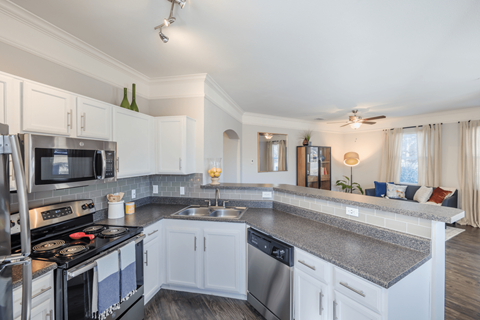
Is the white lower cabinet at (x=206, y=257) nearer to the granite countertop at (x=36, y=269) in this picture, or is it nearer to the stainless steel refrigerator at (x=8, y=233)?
the granite countertop at (x=36, y=269)

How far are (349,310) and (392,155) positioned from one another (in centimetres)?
595

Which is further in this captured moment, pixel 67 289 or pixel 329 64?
pixel 329 64

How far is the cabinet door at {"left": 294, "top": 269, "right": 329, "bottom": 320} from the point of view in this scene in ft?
5.15

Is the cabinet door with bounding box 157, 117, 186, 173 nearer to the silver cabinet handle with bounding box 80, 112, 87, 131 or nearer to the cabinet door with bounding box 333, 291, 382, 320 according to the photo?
the silver cabinet handle with bounding box 80, 112, 87, 131

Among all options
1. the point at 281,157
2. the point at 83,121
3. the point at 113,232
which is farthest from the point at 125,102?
the point at 281,157

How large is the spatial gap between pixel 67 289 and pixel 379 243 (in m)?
2.18

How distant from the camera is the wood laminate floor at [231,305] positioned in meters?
2.21

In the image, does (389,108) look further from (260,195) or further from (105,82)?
(105,82)

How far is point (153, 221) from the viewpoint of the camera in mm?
2391

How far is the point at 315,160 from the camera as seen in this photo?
A: 21.3 ft

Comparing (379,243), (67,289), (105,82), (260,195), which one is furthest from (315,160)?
(67,289)

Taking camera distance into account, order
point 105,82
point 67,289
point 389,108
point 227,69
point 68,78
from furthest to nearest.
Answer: point 389,108 → point 227,69 → point 105,82 → point 68,78 → point 67,289

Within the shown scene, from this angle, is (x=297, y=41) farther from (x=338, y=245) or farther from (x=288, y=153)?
(x=288, y=153)

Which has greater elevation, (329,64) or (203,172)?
(329,64)
